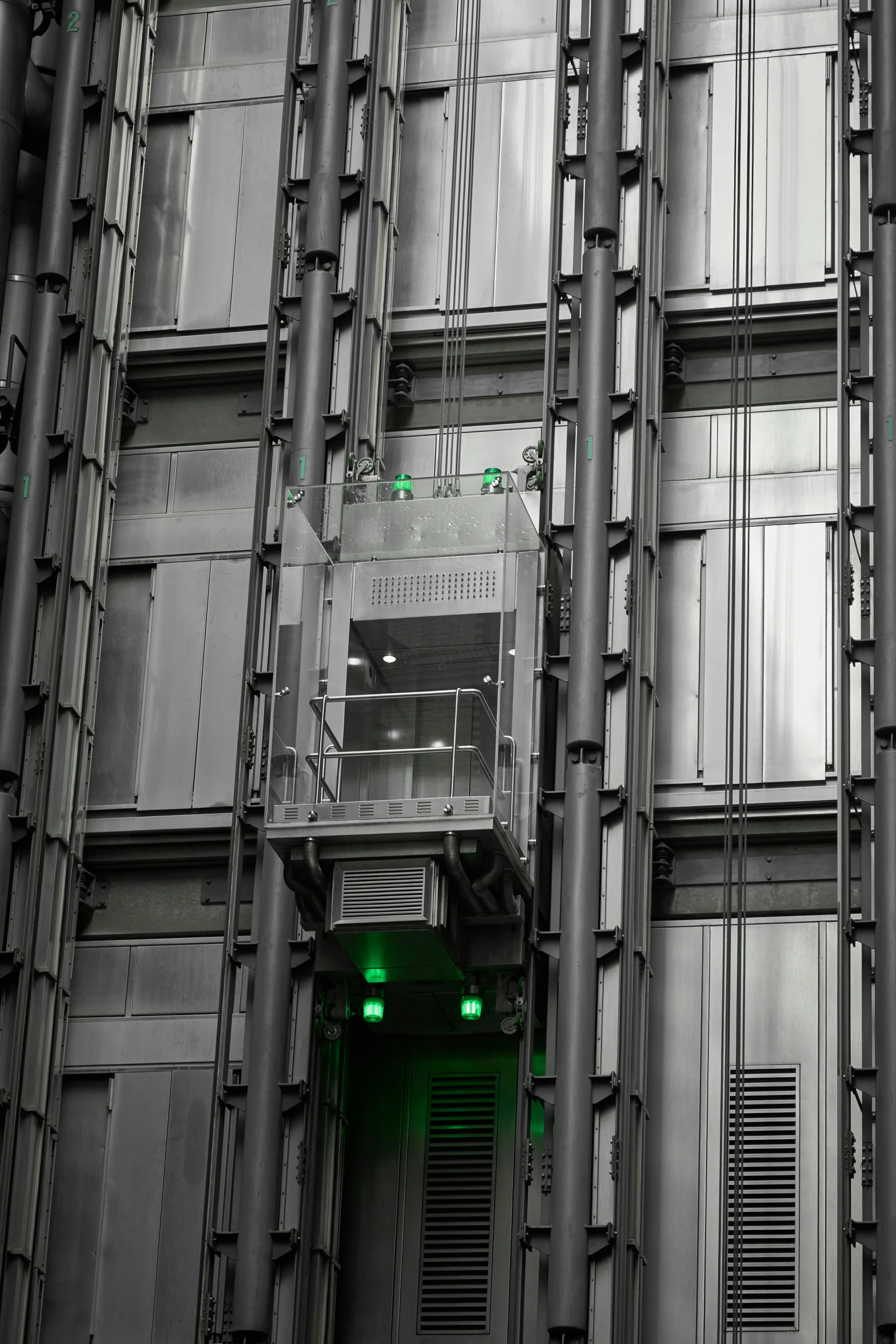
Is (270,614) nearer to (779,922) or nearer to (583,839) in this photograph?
(583,839)

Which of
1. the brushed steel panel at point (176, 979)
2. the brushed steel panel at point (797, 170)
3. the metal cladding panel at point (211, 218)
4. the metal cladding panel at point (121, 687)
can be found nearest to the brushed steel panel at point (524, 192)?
the brushed steel panel at point (797, 170)

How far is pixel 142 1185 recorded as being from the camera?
98.3ft

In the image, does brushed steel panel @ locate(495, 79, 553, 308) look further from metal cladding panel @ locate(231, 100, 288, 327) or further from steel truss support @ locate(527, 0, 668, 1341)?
metal cladding panel @ locate(231, 100, 288, 327)

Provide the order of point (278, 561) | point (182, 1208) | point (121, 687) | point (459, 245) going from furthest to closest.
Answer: point (459, 245)
point (121, 687)
point (278, 561)
point (182, 1208)

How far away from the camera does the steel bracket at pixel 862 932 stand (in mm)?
27719

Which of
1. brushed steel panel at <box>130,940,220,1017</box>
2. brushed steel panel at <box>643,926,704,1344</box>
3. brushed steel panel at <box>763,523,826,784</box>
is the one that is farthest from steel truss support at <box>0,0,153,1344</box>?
brushed steel panel at <box>763,523,826,784</box>

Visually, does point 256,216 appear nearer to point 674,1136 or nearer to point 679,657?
point 679,657

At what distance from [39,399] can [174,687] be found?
4593 mm

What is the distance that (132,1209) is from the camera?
29906 mm

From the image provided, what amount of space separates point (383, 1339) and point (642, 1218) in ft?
12.3

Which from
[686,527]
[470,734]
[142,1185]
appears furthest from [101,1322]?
[686,527]

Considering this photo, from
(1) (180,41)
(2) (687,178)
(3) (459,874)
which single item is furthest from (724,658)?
(1) (180,41)

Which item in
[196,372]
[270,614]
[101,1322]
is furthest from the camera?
[196,372]

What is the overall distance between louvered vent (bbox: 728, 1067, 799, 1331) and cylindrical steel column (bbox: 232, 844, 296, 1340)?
5447mm
